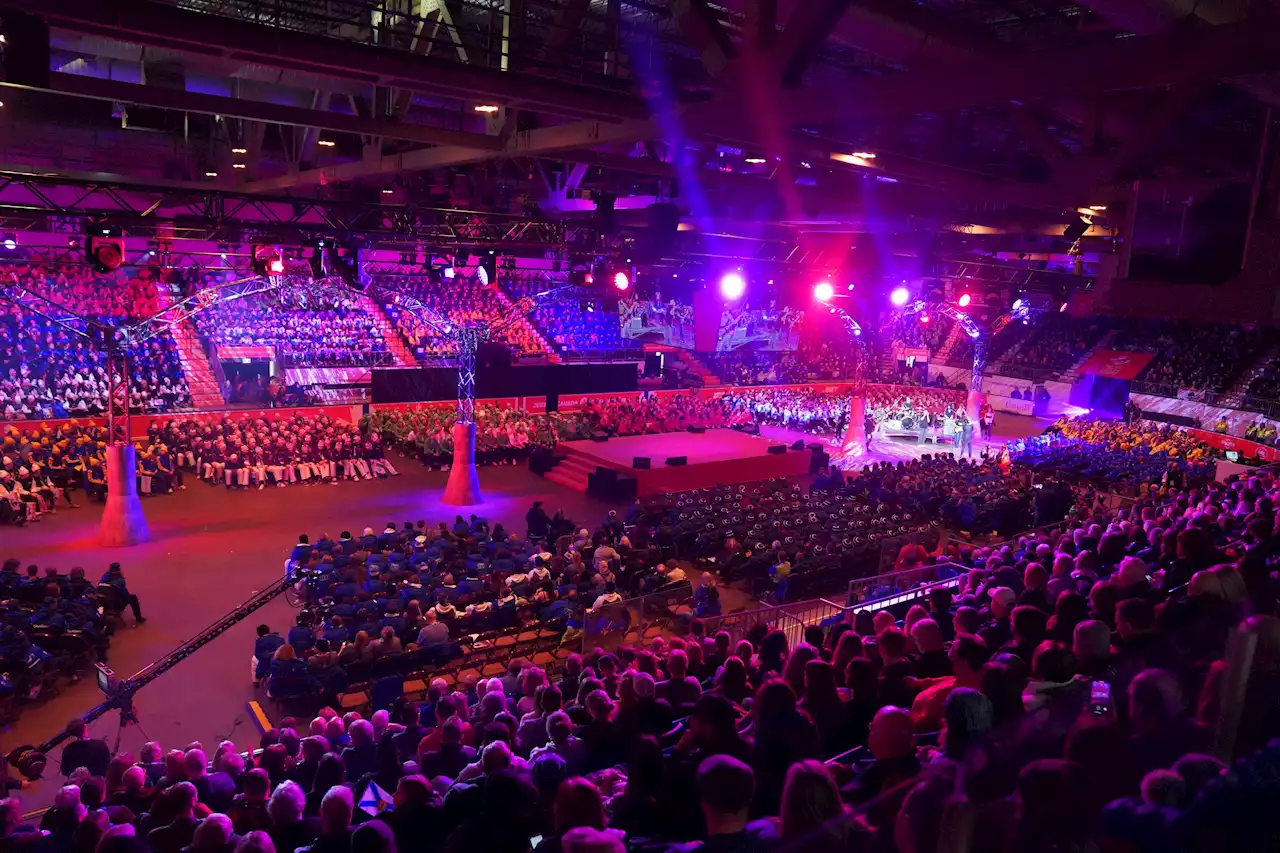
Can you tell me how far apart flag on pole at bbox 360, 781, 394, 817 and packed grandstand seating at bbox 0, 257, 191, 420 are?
20.5 m

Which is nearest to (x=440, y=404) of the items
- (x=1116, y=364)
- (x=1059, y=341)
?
(x=1116, y=364)

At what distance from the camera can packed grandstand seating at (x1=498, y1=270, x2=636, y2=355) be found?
3650cm

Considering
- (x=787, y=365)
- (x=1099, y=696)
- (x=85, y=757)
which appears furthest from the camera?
(x=787, y=365)

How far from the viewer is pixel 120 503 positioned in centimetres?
1605

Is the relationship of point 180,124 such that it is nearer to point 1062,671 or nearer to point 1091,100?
point 1091,100

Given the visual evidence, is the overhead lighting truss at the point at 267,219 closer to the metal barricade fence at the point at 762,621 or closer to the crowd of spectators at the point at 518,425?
the metal barricade fence at the point at 762,621

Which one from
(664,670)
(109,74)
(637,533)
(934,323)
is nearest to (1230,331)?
(934,323)

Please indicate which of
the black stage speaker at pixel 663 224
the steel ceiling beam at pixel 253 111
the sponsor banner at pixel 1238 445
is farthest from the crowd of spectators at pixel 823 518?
the steel ceiling beam at pixel 253 111

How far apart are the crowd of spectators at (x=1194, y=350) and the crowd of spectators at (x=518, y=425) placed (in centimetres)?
1945

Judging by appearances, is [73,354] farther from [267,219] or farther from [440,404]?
[267,219]

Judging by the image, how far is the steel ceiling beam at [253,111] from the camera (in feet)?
22.7

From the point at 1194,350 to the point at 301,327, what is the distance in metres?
36.0

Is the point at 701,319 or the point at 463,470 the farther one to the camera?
the point at 701,319

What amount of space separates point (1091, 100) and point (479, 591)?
992 centimetres
